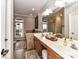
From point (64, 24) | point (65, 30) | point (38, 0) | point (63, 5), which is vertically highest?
point (38, 0)

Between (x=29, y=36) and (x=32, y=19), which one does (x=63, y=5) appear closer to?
(x=29, y=36)

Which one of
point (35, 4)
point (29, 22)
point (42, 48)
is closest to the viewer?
point (42, 48)

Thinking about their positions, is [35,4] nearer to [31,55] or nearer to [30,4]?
[30,4]

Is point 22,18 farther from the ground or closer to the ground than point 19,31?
farther from the ground

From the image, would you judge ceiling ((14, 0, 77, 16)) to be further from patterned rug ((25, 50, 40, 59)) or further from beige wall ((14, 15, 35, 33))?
beige wall ((14, 15, 35, 33))

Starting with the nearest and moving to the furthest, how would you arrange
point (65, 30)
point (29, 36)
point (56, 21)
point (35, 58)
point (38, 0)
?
point (65, 30), point (56, 21), point (35, 58), point (38, 0), point (29, 36)

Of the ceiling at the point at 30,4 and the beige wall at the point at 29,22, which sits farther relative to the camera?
the beige wall at the point at 29,22

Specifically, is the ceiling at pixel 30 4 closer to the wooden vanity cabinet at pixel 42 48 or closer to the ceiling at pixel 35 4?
the ceiling at pixel 35 4

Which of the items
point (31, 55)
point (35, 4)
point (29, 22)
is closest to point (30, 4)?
point (35, 4)

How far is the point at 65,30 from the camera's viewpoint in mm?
2650

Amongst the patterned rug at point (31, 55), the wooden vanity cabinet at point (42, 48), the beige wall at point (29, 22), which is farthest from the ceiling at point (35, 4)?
the beige wall at point (29, 22)

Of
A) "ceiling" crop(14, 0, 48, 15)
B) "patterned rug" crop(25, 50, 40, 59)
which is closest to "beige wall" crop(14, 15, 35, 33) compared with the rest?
"ceiling" crop(14, 0, 48, 15)

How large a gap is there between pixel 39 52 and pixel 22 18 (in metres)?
6.12

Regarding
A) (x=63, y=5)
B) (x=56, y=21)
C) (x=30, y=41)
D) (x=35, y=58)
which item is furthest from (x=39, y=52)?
(x=63, y=5)
